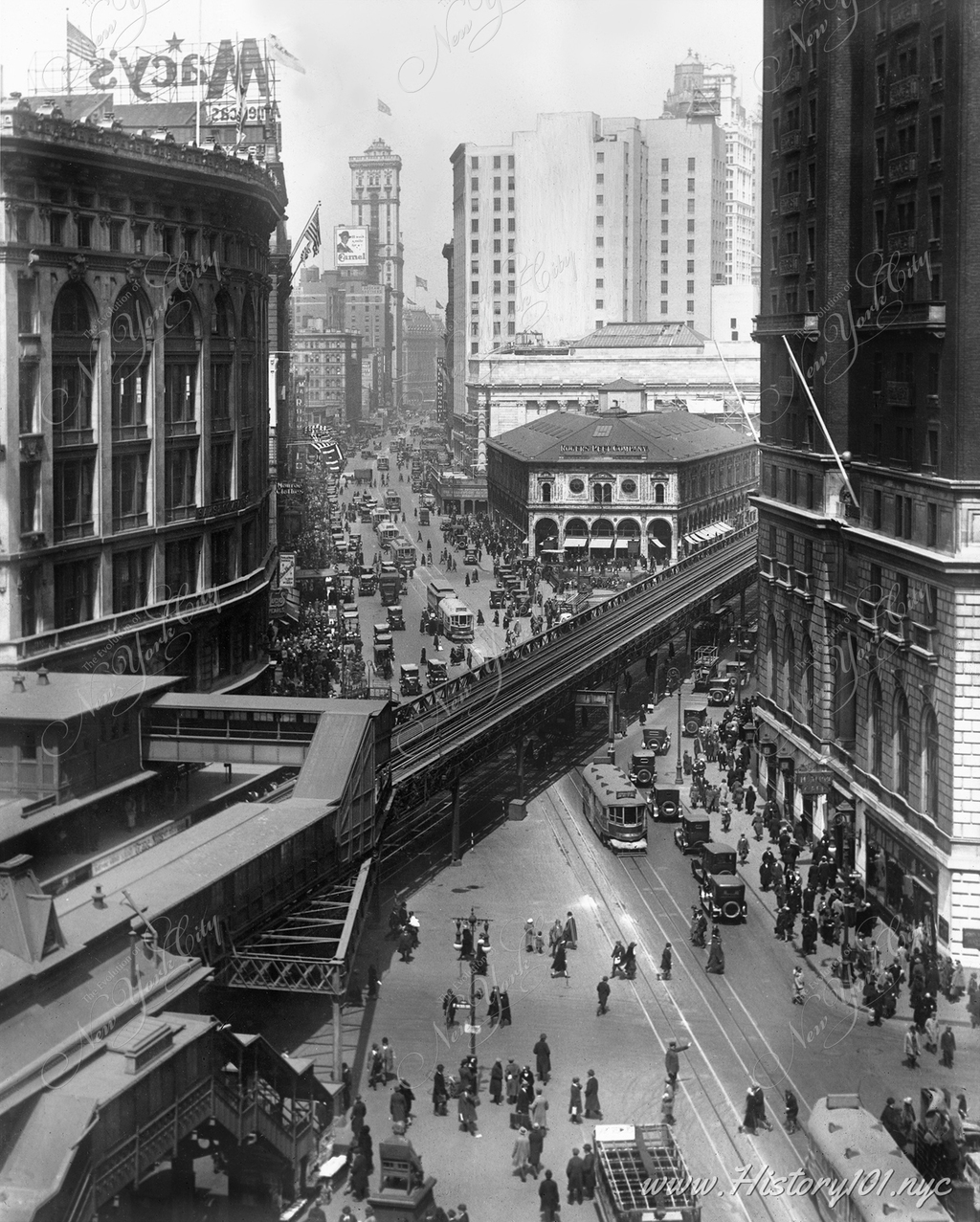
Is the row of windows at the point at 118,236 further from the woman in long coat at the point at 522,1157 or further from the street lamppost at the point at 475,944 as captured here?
the woman in long coat at the point at 522,1157

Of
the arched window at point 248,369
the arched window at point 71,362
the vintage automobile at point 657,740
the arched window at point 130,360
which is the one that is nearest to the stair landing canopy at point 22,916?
the arched window at point 71,362

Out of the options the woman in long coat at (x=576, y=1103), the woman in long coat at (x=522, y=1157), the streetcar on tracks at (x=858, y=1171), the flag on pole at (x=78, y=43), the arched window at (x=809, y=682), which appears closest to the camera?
the streetcar on tracks at (x=858, y=1171)

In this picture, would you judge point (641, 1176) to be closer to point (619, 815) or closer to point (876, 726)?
point (876, 726)

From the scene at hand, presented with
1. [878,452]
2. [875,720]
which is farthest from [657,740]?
[878,452]

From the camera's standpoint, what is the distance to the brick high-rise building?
54.2 meters

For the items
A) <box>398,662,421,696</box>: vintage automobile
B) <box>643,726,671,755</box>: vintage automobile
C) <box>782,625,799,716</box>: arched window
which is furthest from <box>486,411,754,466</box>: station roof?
<box>782,625,799,716</box>: arched window

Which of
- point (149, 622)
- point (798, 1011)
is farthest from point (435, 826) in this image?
point (798, 1011)

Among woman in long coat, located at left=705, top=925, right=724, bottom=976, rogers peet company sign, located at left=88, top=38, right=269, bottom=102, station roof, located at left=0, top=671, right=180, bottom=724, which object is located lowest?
woman in long coat, located at left=705, top=925, right=724, bottom=976

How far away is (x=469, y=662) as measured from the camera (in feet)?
344

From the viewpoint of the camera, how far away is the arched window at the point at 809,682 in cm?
7031

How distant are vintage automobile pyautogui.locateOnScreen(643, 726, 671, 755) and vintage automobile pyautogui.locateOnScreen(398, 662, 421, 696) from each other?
535 inches

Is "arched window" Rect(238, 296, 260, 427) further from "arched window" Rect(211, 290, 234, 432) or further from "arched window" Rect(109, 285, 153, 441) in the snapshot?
"arched window" Rect(109, 285, 153, 441)

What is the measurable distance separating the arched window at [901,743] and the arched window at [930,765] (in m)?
2.03

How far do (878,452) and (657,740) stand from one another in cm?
2591
